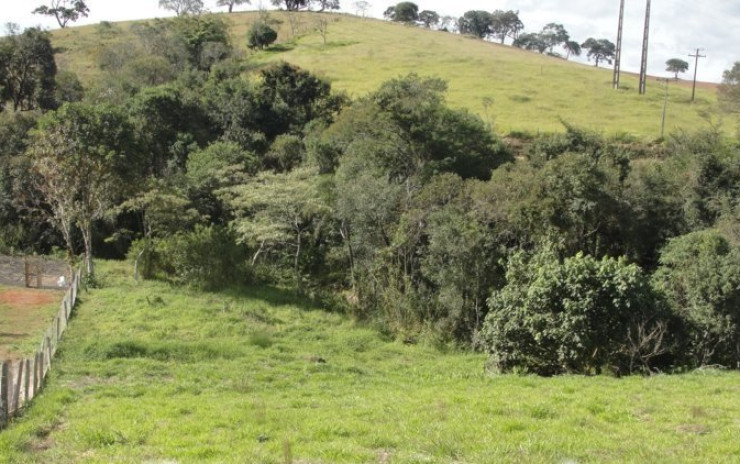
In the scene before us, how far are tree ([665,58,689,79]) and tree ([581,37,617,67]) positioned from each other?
22.8 metres

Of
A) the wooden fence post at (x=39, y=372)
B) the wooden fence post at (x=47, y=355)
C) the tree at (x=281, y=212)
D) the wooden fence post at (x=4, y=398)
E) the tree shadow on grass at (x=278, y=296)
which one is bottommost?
the tree shadow on grass at (x=278, y=296)

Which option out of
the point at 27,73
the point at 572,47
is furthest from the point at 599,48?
the point at 27,73

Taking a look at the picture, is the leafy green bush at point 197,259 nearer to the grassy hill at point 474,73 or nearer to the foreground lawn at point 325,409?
the foreground lawn at point 325,409

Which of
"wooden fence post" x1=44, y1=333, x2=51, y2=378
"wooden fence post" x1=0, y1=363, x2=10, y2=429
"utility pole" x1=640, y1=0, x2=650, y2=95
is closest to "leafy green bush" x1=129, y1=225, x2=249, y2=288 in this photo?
"wooden fence post" x1=44, y1=333, x2=51, y2=378

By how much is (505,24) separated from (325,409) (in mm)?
130630

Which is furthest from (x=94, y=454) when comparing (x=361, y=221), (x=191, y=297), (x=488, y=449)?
(x=361, y=221)

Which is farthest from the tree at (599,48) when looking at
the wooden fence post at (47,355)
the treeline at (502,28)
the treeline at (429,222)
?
the wooden fence post at (47,355)

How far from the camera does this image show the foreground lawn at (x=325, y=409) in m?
9.99

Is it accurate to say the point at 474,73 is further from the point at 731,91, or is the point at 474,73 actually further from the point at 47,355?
the point at 47,355

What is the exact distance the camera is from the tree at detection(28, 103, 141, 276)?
31422mm

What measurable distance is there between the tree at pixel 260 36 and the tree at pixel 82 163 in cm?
4886

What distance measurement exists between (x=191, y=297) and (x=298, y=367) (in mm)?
10589

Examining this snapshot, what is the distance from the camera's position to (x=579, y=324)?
773 inches

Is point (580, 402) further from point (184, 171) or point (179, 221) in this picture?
point (184, 171)
